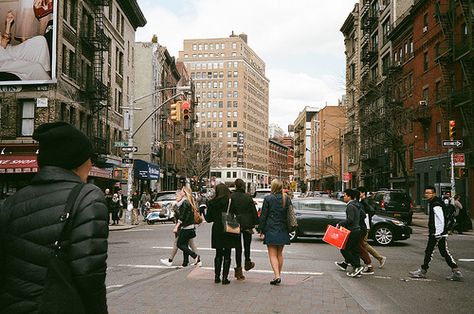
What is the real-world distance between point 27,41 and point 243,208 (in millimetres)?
23083

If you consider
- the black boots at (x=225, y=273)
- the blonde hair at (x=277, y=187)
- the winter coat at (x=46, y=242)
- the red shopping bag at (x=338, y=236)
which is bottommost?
the black boots at (x=225, y=273)

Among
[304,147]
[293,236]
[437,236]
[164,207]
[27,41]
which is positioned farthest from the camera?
[304,147]

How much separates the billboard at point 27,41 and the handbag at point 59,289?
1083 inches

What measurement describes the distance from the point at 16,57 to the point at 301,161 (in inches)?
4565

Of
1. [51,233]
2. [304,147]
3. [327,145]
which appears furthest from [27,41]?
[304,147]

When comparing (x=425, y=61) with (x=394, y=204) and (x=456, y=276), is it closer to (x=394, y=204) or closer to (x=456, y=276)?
(x=394, y=204)

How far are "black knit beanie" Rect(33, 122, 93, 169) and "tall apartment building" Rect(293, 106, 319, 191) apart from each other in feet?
380

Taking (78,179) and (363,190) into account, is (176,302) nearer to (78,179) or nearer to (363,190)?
(78,179)

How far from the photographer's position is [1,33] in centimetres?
2923

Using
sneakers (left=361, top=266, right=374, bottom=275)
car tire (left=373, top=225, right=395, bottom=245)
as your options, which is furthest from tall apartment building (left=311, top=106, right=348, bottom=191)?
sneakers (left=361, top=266, right=374, bottom=275)

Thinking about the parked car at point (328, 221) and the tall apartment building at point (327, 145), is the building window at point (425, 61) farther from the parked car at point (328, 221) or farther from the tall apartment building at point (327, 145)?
the tall apartment building at point (327, 145)

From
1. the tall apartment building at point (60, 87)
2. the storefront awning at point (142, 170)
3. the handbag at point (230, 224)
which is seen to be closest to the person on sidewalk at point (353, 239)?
the handbag at point (230, 224)

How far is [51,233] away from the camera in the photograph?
296 cm

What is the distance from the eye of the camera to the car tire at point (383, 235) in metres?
18.0
